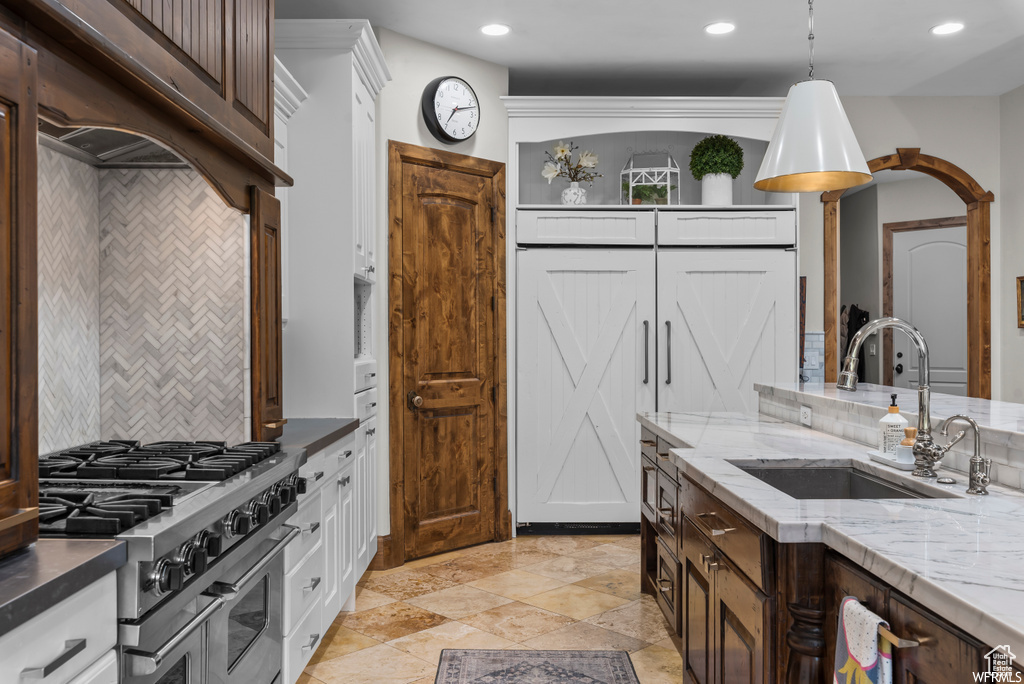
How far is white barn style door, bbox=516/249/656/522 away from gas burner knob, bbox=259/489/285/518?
2.57m

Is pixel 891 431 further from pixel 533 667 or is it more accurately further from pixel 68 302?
pixel 68 302

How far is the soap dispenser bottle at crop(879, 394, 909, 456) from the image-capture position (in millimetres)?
2139

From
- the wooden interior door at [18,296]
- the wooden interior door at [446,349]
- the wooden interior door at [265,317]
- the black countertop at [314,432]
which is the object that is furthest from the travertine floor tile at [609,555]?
the wooden interior door at [18,296]

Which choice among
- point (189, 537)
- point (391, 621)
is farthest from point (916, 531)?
point (391, 621)

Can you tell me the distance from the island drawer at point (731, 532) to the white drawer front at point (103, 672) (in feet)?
4.01

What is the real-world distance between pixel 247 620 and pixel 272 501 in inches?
11.4

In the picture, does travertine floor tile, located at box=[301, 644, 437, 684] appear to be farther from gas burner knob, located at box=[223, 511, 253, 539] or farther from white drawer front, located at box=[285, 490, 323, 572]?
gas burner knob, located at box=[223, 511, 253, 539]

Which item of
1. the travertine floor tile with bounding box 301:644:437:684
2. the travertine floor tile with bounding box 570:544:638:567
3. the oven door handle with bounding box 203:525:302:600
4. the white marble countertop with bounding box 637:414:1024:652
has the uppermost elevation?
the white marble countertop with bounding box 637:414:1024:652

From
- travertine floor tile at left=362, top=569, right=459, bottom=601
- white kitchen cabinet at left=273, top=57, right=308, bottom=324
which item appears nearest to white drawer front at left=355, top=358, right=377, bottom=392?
white kitchen cabinet at left=273, top=57, right=308, bottom=324

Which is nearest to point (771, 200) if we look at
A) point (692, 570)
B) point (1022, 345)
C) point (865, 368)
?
point (1022, 345)

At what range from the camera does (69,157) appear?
186cm

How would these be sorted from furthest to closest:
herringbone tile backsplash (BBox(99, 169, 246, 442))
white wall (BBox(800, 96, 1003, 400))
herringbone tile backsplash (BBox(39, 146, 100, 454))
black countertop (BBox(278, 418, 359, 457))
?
white wall (BBox(800, 96, 1003, 400))
black countertop (BBox(278, 418, 359, 457))
herringbone tile backsplash (BBox(99, 169, 246, 442))
herringbone tile backsplash (BBox(39, 146, 100, 454))

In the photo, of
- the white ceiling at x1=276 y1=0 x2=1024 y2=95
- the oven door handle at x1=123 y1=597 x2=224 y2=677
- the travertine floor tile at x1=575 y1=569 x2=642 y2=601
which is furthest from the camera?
the white ceiling at x1=276 y1=0 x2=1024 y2=95

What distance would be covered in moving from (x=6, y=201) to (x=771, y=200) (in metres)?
4.38
